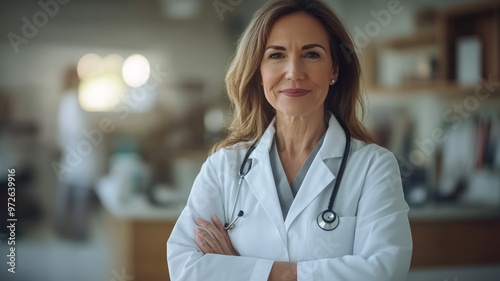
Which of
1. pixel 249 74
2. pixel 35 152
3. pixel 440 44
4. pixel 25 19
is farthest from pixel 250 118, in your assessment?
pixel 25 19

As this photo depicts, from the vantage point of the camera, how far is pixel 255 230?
1184 millimetres

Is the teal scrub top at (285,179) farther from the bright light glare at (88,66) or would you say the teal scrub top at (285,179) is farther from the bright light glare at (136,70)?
the bright light glare at (88,66)

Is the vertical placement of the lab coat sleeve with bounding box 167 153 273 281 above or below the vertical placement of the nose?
below

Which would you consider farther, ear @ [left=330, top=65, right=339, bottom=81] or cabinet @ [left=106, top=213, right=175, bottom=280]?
cabinet @ [left=106, top=213, right=175, bottom=280]

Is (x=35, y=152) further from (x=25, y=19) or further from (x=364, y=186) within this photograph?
(x=364, y=186)

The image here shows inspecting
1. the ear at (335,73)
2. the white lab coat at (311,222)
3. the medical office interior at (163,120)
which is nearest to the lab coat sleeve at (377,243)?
the white lab coat at (311,222)

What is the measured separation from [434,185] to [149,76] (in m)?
2.52

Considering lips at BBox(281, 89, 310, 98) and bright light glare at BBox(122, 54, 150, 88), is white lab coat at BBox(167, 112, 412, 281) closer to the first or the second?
lips at BBox(281, 89, 310, 98)

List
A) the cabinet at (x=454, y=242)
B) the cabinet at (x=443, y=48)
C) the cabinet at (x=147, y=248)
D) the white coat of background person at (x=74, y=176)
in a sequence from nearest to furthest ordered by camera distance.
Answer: the cabinet at (x=147, y=248), the cabinet at (x=454, y=242), the cabinet at (x=443, y=48), the white coat of background person at (x=74, y=176)

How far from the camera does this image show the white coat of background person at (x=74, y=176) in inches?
154

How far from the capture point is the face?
3.81 ft

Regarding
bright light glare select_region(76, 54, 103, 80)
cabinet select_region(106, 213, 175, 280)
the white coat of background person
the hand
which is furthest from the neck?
bright light glare select_region(76, 54, 103, 80)

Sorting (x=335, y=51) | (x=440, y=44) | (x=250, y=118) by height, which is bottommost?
(x=250, y=118)

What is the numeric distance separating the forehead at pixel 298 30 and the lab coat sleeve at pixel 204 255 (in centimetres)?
29
